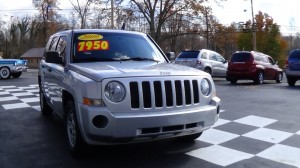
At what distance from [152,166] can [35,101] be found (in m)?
6.34

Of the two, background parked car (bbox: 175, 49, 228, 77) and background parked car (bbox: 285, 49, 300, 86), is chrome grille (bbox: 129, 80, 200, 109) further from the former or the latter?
background parked car (bbox: 175, 49, 228, 77)

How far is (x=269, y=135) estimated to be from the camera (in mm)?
5641

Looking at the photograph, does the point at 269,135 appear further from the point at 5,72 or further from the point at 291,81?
the point at 5,72

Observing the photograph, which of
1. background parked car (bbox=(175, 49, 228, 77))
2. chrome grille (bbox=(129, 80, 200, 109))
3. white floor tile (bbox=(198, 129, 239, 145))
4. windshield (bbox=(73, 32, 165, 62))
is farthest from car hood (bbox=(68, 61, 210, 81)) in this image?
background parked car (bbox=(175, 49, 228, 77))

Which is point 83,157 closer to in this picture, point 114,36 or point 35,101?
point 114,36

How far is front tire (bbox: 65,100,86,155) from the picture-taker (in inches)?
170

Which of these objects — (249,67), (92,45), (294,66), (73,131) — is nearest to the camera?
(73,131)

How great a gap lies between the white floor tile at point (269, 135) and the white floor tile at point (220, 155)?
88 cm

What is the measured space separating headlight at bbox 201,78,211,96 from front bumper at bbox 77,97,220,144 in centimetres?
43

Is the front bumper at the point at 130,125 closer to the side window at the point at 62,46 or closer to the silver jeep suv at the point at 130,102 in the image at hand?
the silver jeep suv at the point at 130,102

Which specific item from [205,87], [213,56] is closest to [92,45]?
[205,87]

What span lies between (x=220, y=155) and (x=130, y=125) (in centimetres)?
149

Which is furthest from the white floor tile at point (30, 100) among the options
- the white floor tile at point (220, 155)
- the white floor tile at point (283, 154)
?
the white floor tile at point (283, 154)

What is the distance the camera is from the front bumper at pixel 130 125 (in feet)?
12.6
